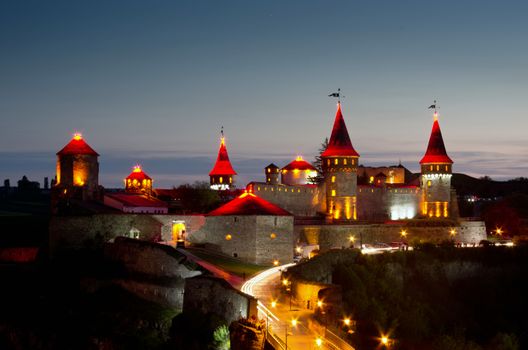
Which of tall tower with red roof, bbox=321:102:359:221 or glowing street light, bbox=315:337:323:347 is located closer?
glowing street light, bbox=315:337:323:347

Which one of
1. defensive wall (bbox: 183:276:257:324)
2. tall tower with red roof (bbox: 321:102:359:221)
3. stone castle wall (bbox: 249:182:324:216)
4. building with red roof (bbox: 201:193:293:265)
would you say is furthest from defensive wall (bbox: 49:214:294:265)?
tall tower with red roof (bbox: 321:102:359:221)

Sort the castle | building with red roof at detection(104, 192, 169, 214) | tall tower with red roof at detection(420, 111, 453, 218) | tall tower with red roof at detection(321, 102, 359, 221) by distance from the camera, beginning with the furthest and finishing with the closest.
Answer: tall tower with red roof at detection(420, 111, 453, 218) < tall tower with red roof at detection(321, 102, 359, 221) < building with red roof at detection(104, 192, 169, 214) < the castle

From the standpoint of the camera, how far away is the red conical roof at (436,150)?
234 feet

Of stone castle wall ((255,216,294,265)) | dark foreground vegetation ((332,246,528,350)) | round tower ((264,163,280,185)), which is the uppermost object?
round tower ((264,163,280,185))

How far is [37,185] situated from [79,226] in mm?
62585

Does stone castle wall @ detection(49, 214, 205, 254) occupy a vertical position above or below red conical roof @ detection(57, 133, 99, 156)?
below

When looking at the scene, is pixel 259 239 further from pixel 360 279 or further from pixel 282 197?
pixel 282 197

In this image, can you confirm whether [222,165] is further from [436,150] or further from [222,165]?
[436,150]

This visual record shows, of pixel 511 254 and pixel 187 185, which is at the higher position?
pixel 187 185

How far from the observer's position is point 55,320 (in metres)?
34.8

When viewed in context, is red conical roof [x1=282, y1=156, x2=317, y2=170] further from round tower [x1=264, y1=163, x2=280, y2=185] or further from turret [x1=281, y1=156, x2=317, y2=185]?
round tower [x1=264, y1=163, x2=280, y2=185]

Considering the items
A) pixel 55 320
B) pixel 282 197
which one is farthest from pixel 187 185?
pixel 55 320

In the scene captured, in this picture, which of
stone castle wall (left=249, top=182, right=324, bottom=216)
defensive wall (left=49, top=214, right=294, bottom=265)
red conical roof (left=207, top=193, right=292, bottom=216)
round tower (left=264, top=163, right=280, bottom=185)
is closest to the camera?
defensive wall (left=49, top=214, right=294, bottom=265)

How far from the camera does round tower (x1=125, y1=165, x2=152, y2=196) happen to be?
65.1 m
